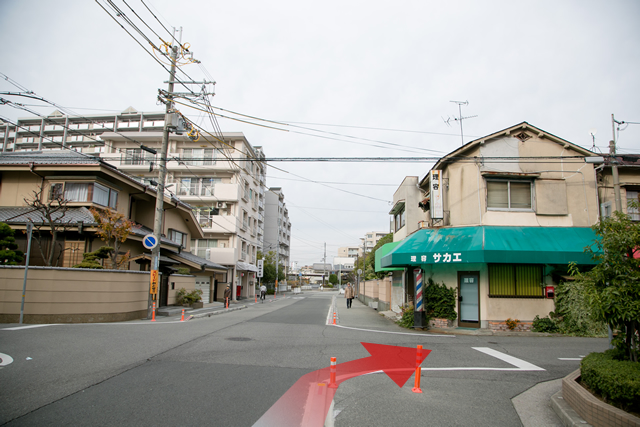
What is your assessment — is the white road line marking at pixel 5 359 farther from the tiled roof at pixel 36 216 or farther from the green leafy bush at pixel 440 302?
the green leafy bush at pixel 440 302

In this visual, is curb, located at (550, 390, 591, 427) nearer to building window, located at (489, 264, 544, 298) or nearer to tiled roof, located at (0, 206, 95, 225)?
building window, located at (489, 264, 544, 298)

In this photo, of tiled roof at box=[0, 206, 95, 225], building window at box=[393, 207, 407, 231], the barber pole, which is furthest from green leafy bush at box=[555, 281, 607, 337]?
tiled roof at box=[0, 206, 95, 225]

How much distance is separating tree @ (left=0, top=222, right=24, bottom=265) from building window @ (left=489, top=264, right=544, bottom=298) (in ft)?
59.2

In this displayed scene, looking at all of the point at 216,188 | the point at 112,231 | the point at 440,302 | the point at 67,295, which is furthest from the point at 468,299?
the point at 216,188

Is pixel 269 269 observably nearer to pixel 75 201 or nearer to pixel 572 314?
pixel 75 201

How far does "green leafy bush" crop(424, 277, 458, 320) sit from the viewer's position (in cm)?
1558

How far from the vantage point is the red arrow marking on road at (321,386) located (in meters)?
5.16

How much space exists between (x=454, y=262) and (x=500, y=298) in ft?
7.67

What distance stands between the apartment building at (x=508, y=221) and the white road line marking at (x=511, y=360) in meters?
4.01

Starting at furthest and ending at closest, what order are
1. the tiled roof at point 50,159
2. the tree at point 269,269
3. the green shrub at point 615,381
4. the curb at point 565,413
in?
the tree at point 269,269 → the tiled roof at point 50,159 → the curb at point 565,413 → the green shrub at point 615,381

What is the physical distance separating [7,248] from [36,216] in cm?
371

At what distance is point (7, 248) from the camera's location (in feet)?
50.8

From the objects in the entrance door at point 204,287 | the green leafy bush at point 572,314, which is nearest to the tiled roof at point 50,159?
the entrance door at point 204,287

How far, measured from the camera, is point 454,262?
48.4 ft
